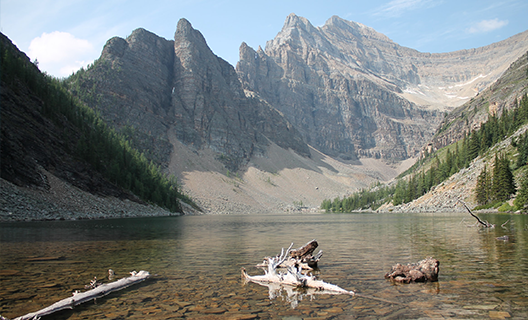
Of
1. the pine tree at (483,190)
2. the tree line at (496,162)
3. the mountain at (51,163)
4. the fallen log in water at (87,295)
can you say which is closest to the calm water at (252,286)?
the fallen log in water at (87,295)

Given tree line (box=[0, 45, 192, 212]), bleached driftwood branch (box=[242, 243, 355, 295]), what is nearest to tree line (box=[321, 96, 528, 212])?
bleached driftwood branch (box=[242, 243, 355, 295])

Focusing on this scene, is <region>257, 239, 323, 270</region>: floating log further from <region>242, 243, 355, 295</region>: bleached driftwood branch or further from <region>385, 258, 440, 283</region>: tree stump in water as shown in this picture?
<region>385, 258, 440, 283</region>: tree stump in water

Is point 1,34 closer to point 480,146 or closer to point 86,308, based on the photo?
point 86,308

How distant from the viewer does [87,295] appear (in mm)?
11812

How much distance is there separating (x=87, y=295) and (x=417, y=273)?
1291 cm

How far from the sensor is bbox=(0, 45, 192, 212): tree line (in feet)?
277

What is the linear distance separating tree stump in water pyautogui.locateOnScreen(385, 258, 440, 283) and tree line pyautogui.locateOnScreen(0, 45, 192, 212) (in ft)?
275

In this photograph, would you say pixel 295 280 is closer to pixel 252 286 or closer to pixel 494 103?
pixel 252 286

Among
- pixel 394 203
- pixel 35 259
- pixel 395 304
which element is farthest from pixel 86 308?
pixel 394 203

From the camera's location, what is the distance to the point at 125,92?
19950 centimetres

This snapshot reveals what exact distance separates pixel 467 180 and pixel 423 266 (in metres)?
86.9

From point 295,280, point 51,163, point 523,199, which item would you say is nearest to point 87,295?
point 295,280

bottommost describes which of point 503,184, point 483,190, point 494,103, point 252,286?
point 252,286

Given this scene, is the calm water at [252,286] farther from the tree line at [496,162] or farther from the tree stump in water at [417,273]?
the tree line at [496,162]
